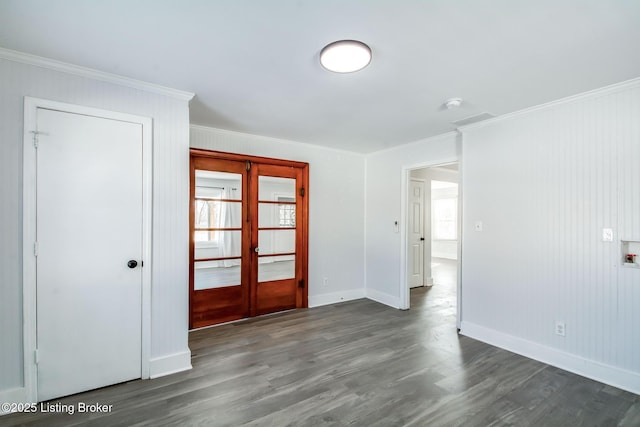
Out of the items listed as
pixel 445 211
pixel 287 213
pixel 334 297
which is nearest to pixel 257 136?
pixel 287 213

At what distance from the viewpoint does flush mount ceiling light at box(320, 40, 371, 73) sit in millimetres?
1887

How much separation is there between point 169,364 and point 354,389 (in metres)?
1.67

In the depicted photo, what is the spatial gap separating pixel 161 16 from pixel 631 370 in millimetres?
4317

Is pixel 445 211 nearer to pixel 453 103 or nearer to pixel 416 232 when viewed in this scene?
pixel 416 232

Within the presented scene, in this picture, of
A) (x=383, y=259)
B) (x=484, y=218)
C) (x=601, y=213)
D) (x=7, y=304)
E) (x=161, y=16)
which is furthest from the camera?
(x=383, y=259)

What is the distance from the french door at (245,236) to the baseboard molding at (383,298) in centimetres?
127

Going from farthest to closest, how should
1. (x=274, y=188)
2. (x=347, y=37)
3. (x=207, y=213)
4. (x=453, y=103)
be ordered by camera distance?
(x=274, y=188) → (x=207, y=213) → (x=453, y=103) → (x=347, y=37)

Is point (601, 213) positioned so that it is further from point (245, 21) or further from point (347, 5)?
point (245, 21)

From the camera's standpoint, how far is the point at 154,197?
261cm

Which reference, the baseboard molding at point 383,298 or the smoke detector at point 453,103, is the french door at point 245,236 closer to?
the baseboard molding at point 383,298

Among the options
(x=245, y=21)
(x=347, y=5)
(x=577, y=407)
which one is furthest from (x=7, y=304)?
(x=577, y=407)

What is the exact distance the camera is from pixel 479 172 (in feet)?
11.5

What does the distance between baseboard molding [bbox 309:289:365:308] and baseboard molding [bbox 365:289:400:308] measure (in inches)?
5.9

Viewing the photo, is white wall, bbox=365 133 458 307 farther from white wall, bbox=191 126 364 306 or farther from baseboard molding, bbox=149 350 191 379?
baseboard molding, bbox=149 350 191 379
